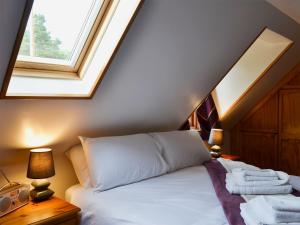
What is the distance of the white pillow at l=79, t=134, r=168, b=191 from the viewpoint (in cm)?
191

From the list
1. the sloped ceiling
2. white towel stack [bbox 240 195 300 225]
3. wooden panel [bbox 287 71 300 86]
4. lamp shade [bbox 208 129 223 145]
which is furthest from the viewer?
wooden panel [bbox 287 71 300 86]

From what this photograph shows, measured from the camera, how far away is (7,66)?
1406 mm

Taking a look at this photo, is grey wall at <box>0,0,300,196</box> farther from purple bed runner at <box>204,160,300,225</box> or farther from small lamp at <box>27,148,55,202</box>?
purple bed runner at <box>204,160,300,225</box>

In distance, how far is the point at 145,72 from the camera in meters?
2.10

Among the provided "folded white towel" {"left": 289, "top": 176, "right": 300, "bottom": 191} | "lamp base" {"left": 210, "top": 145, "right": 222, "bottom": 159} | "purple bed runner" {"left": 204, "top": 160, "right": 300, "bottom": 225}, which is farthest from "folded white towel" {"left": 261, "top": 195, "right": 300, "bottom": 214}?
"lamp base" {"left": 210, "top": 145, "right": 222, "bottom": 159}

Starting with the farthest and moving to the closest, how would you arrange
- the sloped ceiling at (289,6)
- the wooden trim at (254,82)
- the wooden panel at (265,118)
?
1. the wooden panel at (265,118)
2. the wooden trim at (254,82)
3. the sloped ceiling at (289,6)

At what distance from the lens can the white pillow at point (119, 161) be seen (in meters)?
1.91

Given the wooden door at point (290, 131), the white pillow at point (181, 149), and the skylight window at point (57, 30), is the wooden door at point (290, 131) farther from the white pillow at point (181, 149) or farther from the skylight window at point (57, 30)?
the skylight window at point (57, 30)

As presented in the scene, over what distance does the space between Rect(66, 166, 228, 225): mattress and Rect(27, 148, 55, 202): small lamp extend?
0.22m

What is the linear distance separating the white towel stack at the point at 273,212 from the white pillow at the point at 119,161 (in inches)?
35.0

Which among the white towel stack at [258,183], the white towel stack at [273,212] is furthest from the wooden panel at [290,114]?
the white towel stack at [273,212]

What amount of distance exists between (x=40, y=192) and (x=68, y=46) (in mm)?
980

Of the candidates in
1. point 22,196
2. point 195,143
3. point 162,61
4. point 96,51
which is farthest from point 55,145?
point 195,143

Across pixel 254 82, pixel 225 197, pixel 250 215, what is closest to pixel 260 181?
pixel 225 197
